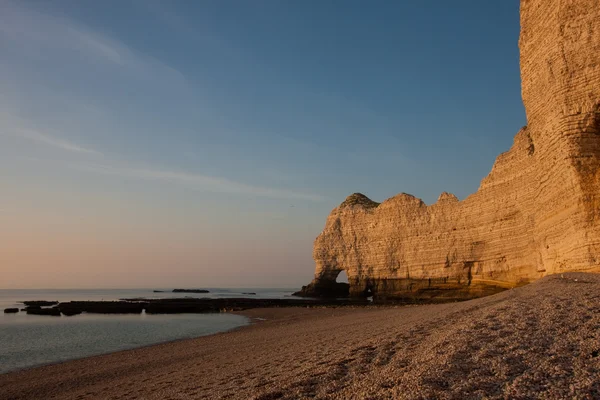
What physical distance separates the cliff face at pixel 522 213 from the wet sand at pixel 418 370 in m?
7.34

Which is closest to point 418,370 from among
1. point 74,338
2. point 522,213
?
point 74,338

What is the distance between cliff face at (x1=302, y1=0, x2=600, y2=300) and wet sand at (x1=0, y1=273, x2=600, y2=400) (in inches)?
289

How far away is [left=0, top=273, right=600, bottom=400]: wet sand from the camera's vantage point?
3900 millimetres

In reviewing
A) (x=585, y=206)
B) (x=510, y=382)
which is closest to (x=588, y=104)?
(x=585, y=206)

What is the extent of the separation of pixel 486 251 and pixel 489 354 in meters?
28.4

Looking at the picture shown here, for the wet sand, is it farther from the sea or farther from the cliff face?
the cliff face

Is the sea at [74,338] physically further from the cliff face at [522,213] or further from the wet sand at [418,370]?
the cliff face at [522,213]

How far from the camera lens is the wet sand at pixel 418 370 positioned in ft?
12.8

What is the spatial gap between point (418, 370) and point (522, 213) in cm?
2573

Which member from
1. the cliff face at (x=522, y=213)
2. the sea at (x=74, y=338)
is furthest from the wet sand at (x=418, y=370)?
the cliff face at (x=522, y=213)

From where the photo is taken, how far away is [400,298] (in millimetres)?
38281

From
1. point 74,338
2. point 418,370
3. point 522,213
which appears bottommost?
point 74,338

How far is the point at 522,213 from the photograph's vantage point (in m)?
26.6

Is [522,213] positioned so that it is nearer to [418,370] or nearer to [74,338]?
[418,370]
